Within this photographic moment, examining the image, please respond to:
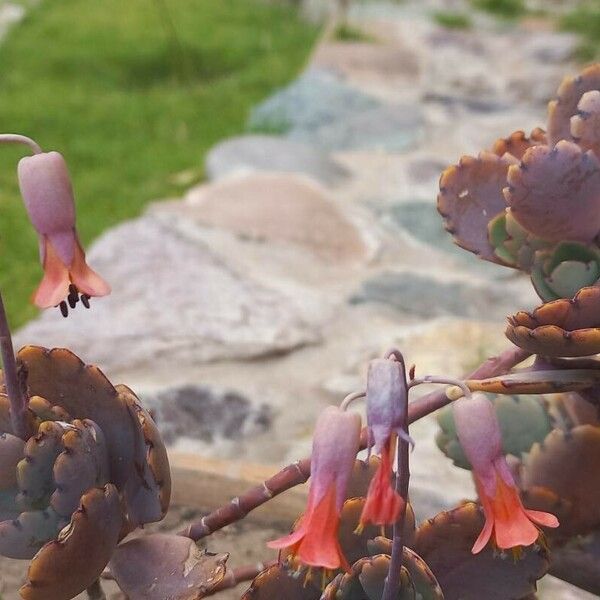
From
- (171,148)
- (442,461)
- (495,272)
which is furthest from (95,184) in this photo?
(442,461)

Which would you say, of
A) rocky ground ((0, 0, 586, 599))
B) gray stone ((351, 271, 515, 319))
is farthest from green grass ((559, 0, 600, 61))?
gray stone ((351, 271, 515, 319))

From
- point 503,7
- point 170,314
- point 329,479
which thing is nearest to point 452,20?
point 503,7

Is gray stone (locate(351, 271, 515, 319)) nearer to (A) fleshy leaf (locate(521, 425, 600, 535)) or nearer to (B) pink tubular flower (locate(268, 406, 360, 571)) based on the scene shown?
(A) fleshy leaf (locate(521, 425, 600, 535))

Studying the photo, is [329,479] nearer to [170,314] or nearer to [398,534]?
[398,534]

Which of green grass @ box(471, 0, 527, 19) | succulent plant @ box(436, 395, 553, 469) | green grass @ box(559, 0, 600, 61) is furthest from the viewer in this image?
green grass @ box(471, 0, 527, 19)

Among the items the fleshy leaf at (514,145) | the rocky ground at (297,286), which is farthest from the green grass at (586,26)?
the fleshy leaf at (514,145)

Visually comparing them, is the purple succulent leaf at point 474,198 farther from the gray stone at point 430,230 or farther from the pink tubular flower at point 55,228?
the gray stone at point 430,230
